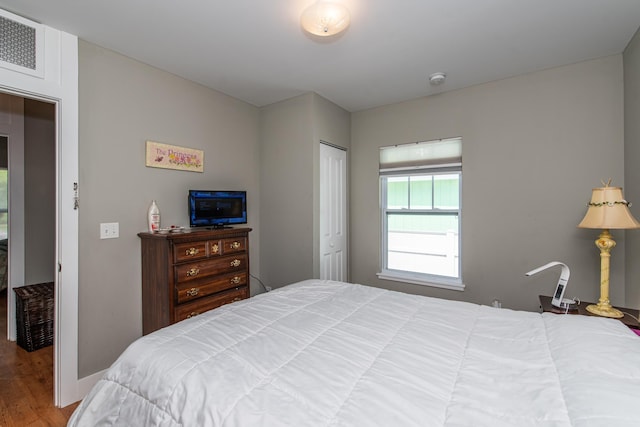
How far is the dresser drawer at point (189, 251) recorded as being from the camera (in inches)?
87.6

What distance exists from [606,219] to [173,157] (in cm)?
332

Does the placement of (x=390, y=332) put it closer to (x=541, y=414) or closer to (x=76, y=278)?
(x=541, y=414)

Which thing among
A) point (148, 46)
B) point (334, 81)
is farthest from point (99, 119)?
point (334, 81)

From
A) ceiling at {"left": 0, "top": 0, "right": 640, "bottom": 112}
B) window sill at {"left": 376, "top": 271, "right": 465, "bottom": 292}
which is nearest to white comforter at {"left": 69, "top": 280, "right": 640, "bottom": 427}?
window sill at {"left": 376, "top": 271, "right": 465, "bottom": 292}

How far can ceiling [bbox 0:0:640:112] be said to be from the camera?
1.78 m

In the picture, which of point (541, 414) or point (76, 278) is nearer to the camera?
point (541, 414)

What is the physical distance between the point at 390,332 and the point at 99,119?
2513 mm

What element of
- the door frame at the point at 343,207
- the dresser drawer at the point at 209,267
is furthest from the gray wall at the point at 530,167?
the dresser drawer at the point at 209,267

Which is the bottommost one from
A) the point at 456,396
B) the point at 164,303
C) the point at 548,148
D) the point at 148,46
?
the point at 164,303

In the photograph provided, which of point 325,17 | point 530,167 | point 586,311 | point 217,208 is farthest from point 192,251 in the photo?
point 530,167

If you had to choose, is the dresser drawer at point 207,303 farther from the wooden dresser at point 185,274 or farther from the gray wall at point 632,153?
the gray wall at point 632,153

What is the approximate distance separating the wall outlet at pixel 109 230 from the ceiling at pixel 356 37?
4.45 ft

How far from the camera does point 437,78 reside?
8.79 feet

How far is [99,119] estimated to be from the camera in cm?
220
